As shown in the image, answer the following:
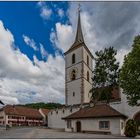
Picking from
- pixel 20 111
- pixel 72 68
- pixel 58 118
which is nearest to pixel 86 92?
pixel 72 68

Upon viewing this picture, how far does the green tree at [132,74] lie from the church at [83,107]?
7648mm

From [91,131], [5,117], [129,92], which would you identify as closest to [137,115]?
[91,131]

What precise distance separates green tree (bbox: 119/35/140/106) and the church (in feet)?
25.1

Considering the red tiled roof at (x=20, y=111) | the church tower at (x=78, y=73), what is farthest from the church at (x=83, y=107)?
the red tiled roof at (x=20, y=111)

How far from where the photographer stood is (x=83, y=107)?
4531 cm

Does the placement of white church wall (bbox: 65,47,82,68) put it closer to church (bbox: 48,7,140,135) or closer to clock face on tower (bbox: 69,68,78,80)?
church (bbox: 48,7,140,135)

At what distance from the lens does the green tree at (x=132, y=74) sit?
26.7 m

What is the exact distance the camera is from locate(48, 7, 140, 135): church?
3566cm

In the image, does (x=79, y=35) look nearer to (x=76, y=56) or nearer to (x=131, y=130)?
(x=76, y=56)

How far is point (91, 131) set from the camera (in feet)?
122

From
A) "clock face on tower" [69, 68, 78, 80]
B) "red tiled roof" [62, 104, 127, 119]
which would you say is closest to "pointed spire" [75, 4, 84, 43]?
"clock face on tower" [69, 68, 78, 80]

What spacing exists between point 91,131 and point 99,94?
13424 millimetres

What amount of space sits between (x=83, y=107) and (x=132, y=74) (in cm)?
1950

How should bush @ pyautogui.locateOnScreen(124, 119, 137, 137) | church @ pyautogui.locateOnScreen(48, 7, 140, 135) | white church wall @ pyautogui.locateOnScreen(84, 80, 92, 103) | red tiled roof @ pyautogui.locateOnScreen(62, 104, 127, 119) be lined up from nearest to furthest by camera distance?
bush @ pyautogui.locateOnScreen(124, 119, 137, 137) → red tiled roof @ pyautogui.locateOnScreen(62, 104, 127, 119) → church @ pyautogui.locateOnScreen(48, 7, 140, 135) → white church wall @ pyautogui.locateOnScreen(84, 80, 92, 103)
